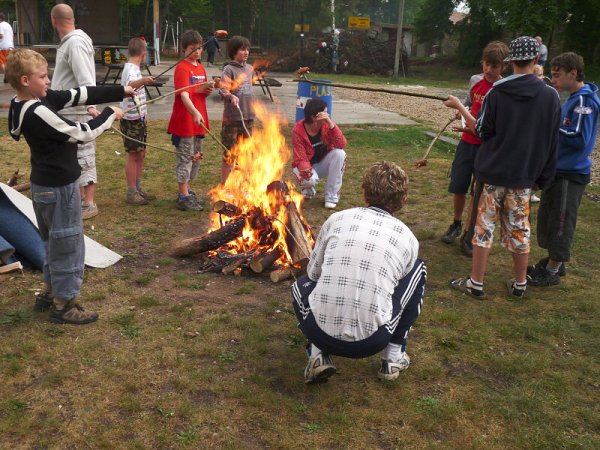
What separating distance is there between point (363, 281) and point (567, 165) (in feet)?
9.45

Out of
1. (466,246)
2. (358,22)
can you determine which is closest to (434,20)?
(358,22)

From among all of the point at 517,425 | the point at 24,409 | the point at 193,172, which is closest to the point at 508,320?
the point at 517,425

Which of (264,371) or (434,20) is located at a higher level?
(434,20)

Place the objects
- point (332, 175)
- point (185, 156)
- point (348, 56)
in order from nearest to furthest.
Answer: point (185, 156) < point (332, 175) < point (348, 56)

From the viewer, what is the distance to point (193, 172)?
745 centimetres

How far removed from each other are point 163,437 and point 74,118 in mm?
4050

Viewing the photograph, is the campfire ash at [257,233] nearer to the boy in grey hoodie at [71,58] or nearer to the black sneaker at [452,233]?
the boy in grey hoodie at [71,58]

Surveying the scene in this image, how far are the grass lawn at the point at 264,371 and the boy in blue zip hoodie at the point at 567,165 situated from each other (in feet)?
1.21

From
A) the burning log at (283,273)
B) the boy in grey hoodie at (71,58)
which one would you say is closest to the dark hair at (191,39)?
the boy in grey hoodie at (71,58)

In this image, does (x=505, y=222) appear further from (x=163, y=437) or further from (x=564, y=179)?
(x=163, y=437)

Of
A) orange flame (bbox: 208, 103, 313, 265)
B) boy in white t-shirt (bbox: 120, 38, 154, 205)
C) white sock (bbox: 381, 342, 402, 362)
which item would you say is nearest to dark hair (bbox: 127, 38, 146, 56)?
boy in white t-shirt (bbox: 120, 38, 154, 205)

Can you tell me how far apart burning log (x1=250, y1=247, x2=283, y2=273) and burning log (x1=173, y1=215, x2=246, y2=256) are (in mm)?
389

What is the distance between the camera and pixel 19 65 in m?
3.81

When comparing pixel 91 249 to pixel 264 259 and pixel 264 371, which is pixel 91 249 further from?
pixel 264 371
